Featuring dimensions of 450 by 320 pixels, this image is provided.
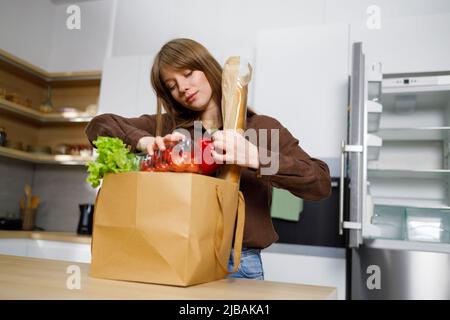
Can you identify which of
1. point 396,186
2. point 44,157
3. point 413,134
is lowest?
point 396,186

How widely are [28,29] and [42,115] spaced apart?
2.03 ft

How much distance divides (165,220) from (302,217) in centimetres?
150

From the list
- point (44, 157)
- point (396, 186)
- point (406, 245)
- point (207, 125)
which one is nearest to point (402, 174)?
point (396, 186)

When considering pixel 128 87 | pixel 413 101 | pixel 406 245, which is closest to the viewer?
pixel 406 245

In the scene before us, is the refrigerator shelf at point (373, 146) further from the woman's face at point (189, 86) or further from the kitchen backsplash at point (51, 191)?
the kitchen backsplash at point (51, 191)

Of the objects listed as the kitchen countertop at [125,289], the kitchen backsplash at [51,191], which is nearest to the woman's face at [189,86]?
the kitchen countertop at [125,289]

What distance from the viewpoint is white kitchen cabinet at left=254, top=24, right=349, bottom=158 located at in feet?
7.00

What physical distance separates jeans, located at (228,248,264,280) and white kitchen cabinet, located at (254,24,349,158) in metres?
1.24

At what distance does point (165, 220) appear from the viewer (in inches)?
24.3

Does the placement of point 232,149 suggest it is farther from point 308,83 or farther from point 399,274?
point 308,83

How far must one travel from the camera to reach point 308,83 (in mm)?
2184

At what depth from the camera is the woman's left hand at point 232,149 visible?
70 cm
